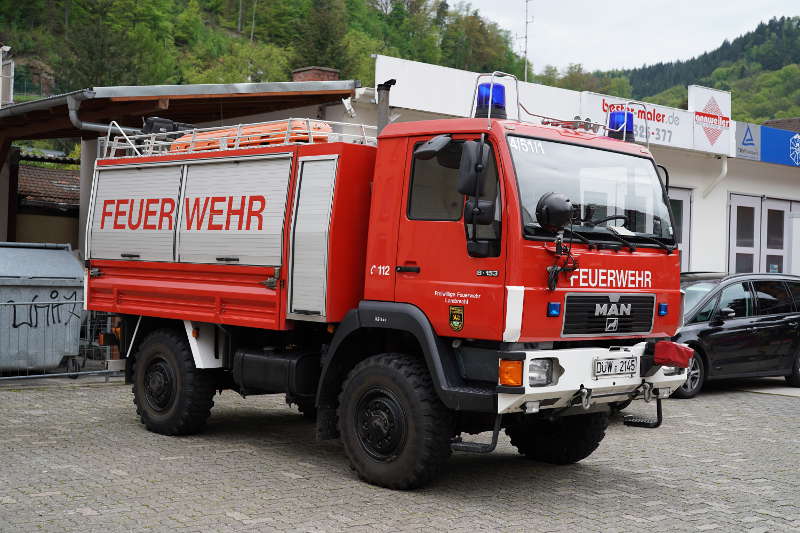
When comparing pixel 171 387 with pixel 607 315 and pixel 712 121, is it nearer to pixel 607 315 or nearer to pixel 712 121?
pixel 607 315

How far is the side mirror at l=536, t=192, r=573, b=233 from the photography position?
5898 mm

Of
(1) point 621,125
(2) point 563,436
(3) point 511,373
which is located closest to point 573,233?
(3) point 511,373

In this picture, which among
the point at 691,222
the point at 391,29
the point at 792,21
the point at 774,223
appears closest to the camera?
the point at 691,222

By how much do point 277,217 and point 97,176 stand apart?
299 cm

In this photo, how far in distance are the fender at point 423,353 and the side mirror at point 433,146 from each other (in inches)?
42.0

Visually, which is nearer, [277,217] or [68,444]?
[277,217]

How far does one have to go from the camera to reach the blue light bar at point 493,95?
6676 millimetres

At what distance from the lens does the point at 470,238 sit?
614cm

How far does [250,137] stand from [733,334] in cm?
753

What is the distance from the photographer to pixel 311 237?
709cm

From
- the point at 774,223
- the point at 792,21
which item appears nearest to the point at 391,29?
the point at 792,21

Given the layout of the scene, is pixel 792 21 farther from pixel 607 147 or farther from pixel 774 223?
pixel 607 147

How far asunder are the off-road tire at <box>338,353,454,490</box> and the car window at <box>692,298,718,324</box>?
6.76m

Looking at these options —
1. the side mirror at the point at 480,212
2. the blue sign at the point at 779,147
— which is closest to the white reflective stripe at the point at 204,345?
the side mirror at the point at 480,212
